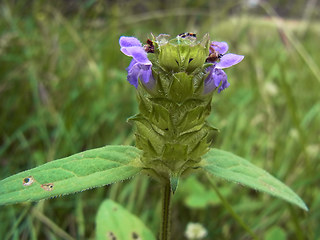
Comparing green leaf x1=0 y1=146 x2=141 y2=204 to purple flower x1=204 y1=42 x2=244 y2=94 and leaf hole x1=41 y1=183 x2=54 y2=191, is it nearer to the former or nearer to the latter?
leaf hole x1=41 y1=183 x2=54 y2=191

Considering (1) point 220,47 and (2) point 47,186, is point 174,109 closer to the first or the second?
(1) point 220,47

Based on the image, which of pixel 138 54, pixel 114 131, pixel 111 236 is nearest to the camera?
pixel 138 54

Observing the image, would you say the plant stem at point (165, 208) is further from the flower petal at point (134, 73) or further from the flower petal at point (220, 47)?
the flower petal at point (220, 47)

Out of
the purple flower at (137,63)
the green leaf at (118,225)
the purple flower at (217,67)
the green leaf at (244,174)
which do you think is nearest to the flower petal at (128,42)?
the purple flower at (137,63)

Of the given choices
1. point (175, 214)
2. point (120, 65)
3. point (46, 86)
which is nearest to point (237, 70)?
point (120, 65)

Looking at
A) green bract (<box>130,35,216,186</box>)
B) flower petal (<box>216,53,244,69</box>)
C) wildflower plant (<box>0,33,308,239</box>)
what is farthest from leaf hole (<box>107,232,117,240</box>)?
flower petal (<box>216,53,244,69</box>)

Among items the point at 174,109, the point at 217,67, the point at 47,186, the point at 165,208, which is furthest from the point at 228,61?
the point at 47,186

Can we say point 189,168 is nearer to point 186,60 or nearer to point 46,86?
point 186,60
